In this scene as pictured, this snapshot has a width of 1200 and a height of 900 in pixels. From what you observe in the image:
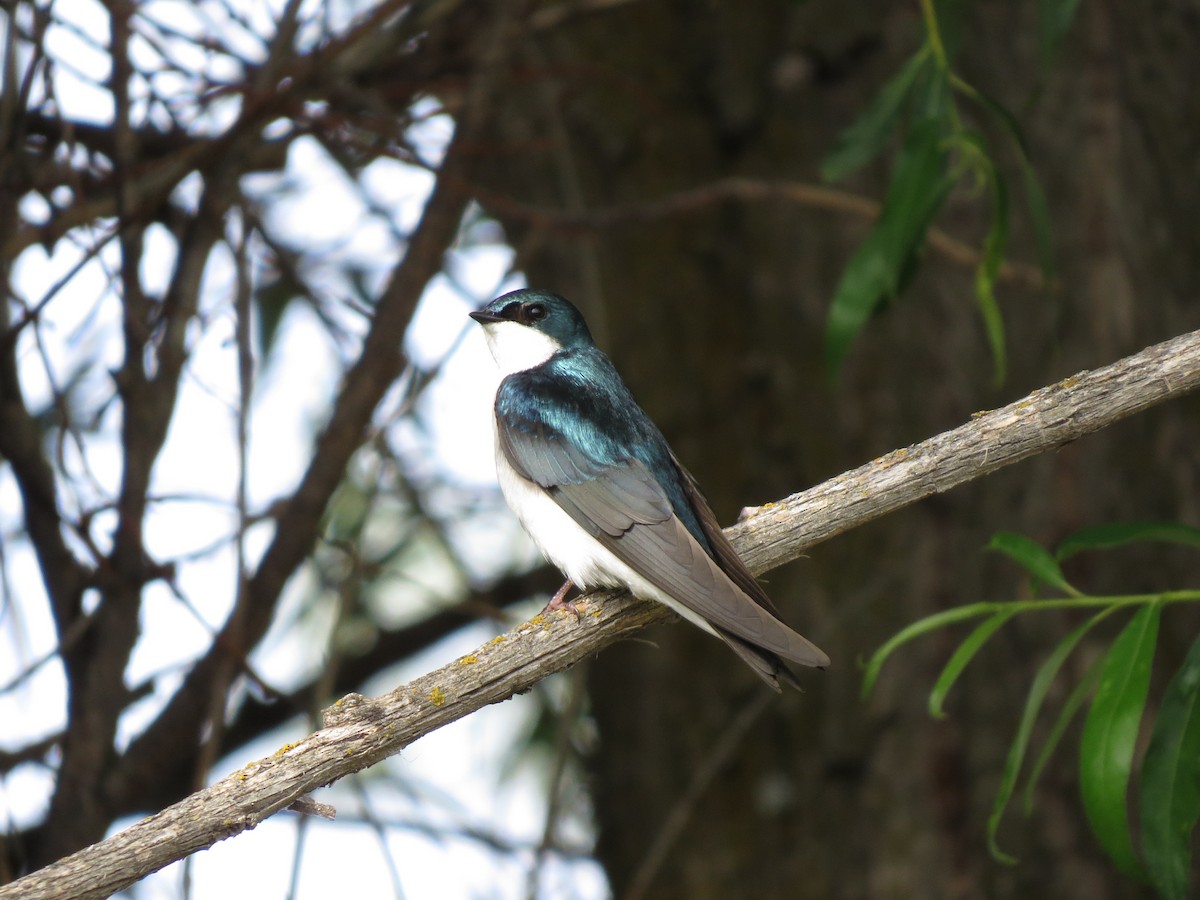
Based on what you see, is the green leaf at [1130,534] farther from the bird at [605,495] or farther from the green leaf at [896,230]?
the green leaf at [896,230]

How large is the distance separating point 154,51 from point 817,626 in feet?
8.79

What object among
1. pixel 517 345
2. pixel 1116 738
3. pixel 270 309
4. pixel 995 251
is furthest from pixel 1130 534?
pixel 270 309

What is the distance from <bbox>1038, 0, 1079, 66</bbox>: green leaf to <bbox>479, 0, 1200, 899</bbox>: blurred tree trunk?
103 cm

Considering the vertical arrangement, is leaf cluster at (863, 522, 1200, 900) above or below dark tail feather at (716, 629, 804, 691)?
below

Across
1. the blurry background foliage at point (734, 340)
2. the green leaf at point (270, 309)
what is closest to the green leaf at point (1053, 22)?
the blurry background foliage at point (734, 340)

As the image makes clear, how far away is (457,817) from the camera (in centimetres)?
503

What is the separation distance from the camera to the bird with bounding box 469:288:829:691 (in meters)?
2.56

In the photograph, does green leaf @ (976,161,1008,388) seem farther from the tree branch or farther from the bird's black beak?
the bird's black beak

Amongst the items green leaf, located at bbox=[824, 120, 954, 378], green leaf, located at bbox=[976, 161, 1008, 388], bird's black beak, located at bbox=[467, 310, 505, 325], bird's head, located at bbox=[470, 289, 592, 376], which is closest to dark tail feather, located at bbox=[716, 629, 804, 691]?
green leaf, located at bbox=[824, 120, 954, 378]

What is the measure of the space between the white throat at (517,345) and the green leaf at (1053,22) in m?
1.56

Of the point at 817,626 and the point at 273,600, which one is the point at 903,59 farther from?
the point at 273,600

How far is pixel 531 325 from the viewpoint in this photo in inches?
156

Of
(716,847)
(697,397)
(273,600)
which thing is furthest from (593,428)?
(716,847)

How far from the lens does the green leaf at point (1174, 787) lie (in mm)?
2316
